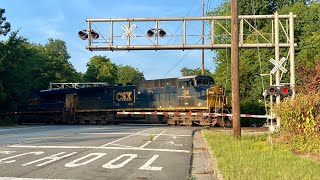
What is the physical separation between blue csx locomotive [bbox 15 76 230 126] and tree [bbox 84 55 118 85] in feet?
151

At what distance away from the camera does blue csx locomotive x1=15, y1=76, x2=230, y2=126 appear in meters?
30.6

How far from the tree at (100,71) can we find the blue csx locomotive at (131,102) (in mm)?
46031

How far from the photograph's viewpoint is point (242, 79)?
40.7 meters

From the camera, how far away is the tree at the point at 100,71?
8902 cm

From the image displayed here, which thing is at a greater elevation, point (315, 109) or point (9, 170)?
point (315, 109)

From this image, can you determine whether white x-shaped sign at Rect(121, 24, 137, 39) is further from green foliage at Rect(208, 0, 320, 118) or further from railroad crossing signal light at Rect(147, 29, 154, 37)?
green foliage at Rect(208, 0, 320, 118)

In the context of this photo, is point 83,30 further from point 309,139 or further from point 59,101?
point 59,101

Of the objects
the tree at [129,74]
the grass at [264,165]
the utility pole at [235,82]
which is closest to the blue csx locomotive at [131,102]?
the utility pole at [235,82]

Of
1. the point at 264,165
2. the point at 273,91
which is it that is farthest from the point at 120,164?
the point at 273,91

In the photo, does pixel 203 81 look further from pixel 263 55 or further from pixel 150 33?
pixel 263 55

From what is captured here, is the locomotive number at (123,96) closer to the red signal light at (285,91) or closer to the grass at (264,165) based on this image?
the red signal light at (285,91)

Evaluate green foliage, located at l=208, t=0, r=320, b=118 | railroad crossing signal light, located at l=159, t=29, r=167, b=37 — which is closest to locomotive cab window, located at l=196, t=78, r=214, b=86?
green foliage, located at l=208, t=0, r=320, b=118

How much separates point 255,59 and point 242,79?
9.01ft

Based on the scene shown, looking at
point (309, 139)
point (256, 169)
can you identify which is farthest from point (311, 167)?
point (309, 139)
